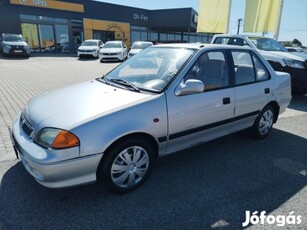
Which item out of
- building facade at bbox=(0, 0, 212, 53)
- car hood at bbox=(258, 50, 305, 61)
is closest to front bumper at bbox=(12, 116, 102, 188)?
car hood at bbox=(258, 50, 305, 61)

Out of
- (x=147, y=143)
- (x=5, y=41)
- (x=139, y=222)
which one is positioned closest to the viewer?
(x=139, y=222)

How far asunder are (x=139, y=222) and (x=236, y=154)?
6.93 feet

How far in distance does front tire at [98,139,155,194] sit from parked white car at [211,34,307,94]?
616cm

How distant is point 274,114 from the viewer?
4.70 m

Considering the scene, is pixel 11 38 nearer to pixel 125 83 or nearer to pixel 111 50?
pixel 111 50

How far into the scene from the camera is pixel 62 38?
27125 millimetres

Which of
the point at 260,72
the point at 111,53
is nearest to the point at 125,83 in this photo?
the point at 260,72

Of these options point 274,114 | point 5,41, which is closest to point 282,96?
point 274,114

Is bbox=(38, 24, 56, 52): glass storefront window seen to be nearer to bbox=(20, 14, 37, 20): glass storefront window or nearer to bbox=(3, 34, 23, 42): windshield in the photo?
bbox=(20, 14, 37, 20): glass storefront window

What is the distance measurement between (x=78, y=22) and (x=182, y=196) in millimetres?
28752

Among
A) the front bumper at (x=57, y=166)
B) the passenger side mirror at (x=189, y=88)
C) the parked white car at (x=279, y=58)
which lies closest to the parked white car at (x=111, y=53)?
the parked white car at (x=279, y=58)

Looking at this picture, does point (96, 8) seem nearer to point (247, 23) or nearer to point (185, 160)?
point (247, 23)

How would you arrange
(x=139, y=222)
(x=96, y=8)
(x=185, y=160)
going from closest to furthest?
(x=139, y=222) → (x=185, y=160) → (x=96, y=8)

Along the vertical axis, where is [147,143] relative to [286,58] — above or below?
below
